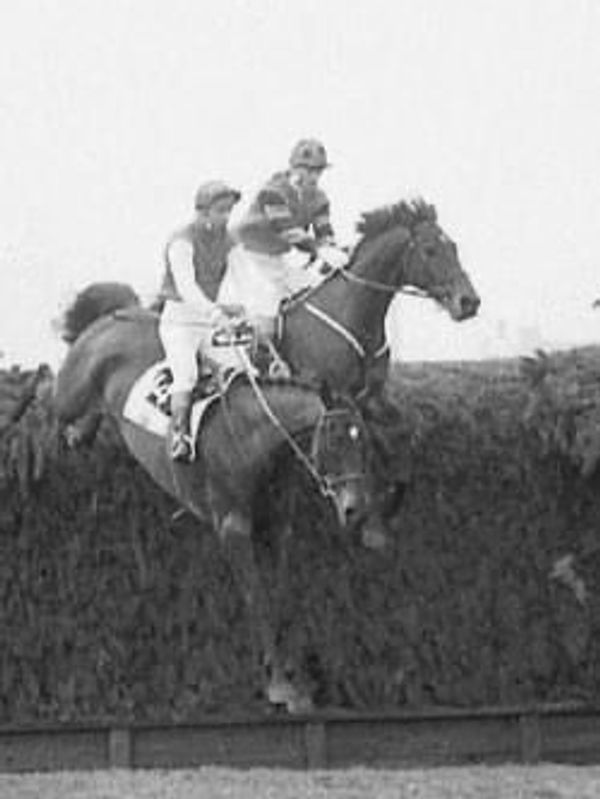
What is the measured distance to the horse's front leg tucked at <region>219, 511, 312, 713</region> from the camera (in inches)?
430

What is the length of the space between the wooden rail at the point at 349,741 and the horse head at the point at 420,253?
7.17ft

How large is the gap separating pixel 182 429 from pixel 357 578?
59.6 inches

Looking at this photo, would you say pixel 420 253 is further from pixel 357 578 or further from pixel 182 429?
pixel 357 578

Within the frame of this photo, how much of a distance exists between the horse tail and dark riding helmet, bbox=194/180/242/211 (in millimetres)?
1071

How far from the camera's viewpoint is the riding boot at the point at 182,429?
427 inches

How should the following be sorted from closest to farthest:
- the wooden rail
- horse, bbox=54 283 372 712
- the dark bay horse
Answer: horse, bbox=54 283 372 712 → the dark bay horse → the wooden rail

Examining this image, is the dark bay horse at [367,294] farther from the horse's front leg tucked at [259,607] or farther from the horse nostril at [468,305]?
the horse's front leg tucked at [259,607]

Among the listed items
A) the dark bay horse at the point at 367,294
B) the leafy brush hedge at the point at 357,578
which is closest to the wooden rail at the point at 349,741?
the leafy brush hedge at the point at 357,578

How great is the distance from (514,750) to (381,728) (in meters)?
0.68

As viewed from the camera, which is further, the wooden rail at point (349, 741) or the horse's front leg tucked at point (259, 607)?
the wooden rail at point (349, 741)

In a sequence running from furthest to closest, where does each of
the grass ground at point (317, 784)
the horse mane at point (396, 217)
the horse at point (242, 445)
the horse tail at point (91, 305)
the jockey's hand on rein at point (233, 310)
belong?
the horse tail at point (91, 305), the jockey's hand on rein at point (233, 310), the horse mane at point (396, 217), the horse at point (242, 445), the grass ground at point (317, 784)

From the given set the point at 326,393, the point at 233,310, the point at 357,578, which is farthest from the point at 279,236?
the point at 357,578

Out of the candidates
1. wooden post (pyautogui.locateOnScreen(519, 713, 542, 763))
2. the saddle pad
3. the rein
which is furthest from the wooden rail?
the rein

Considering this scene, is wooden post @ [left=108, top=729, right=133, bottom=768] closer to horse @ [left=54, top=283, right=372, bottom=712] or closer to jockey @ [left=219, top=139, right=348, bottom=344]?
horse @ [left=54, top=283, right=372, bottom=712]
